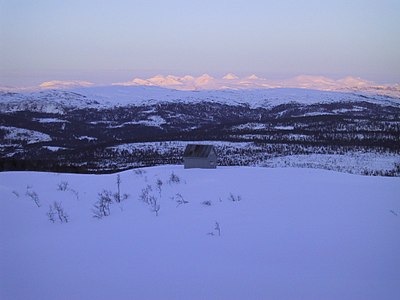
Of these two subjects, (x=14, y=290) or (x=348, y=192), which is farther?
(x=348, y=192)

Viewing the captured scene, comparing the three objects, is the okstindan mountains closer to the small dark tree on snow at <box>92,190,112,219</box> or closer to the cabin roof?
the cabin roof

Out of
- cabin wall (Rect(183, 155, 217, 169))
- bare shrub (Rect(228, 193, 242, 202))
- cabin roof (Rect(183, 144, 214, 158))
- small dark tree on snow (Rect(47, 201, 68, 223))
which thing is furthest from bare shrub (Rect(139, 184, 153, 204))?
cabin roof (Rect(183, 144, 214, 158))

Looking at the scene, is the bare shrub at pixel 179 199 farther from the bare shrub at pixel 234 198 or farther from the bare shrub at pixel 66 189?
the bare shrub at pixel 66 189

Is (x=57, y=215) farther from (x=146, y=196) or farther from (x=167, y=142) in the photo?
(x=167, y=142)

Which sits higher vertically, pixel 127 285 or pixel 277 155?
pixel 127 285

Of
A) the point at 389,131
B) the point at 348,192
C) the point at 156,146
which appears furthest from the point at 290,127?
the point at 348,192

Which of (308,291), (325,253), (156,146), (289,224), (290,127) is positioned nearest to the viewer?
(308,291)

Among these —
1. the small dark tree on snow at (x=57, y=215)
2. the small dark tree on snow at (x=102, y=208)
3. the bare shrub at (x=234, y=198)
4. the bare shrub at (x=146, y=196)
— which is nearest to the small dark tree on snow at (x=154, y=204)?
the bare shrub at (x=146, y=196)

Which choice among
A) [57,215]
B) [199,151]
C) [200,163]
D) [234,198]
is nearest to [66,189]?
[57,215]

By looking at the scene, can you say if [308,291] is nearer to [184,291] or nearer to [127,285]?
[184,291]
